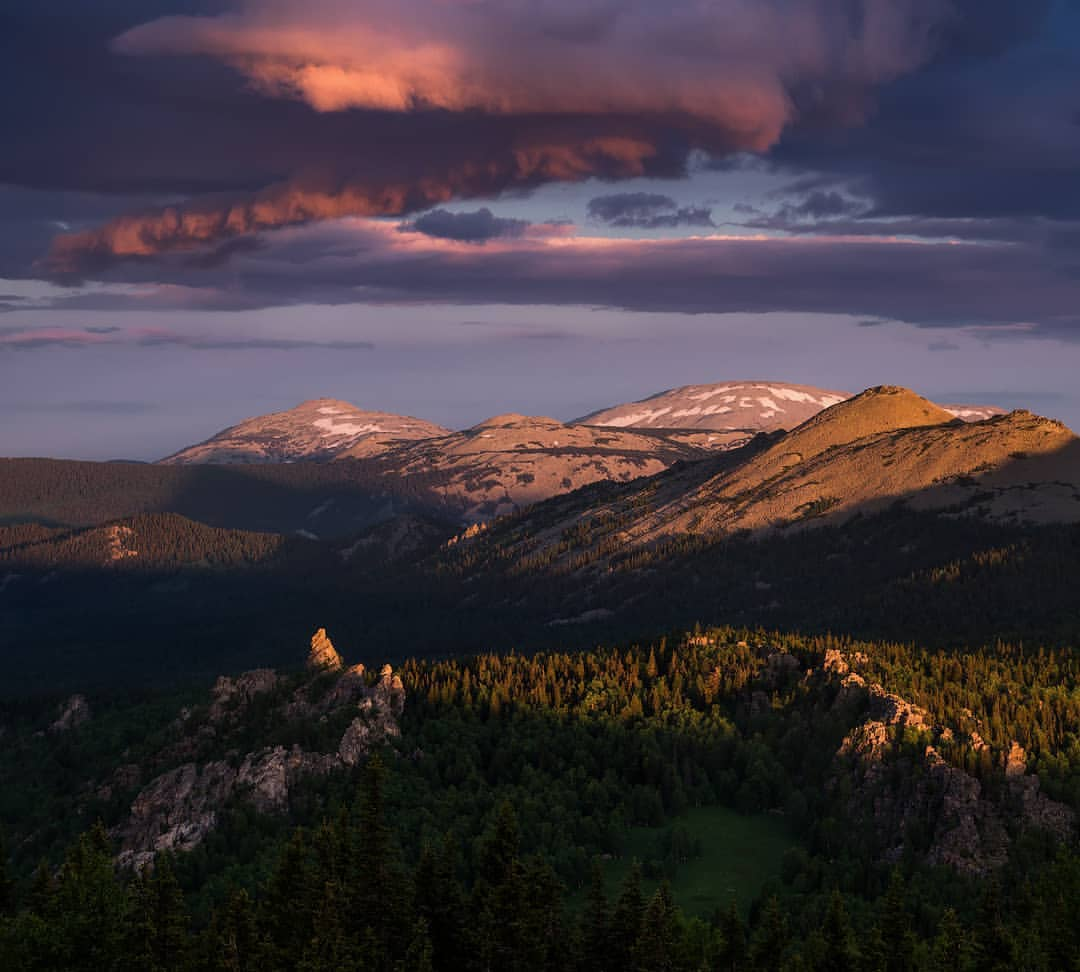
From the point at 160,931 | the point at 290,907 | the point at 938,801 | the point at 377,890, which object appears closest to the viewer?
the point at 160,931

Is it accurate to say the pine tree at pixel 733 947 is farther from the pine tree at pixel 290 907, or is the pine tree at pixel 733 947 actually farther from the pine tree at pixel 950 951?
A: the pine tree at pixel 290 907

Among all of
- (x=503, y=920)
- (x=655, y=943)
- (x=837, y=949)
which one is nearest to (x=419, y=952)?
(x=503, y=920)

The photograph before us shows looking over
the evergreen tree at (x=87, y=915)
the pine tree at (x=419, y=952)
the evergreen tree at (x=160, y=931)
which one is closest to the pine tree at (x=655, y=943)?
the pine tree at (x=419, y=952)

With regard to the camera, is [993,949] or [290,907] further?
[290,907]

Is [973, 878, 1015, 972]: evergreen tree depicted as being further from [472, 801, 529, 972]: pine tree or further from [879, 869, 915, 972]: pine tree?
[472, 801, 529, 972]: pine tree

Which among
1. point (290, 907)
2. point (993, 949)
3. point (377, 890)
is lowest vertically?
point (993, 949)

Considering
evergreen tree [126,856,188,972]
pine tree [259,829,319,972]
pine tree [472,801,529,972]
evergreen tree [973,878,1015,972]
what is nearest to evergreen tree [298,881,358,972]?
pine tree [259,829,319,972]

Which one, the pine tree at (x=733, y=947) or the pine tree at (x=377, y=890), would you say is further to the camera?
the pine tree at (x=377, y=890)

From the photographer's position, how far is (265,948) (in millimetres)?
114375

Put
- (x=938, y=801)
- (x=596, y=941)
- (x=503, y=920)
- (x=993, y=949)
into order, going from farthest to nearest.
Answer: (x=938, y=801), (x=503, y=920), (x=993, y=949), (x=596, y=941)

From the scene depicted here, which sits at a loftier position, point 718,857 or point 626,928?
point 626,928

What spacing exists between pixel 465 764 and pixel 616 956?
79.1 m

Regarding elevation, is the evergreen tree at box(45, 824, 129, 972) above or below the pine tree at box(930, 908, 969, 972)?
above

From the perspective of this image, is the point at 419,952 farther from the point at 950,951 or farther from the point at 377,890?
the point at 950,951
